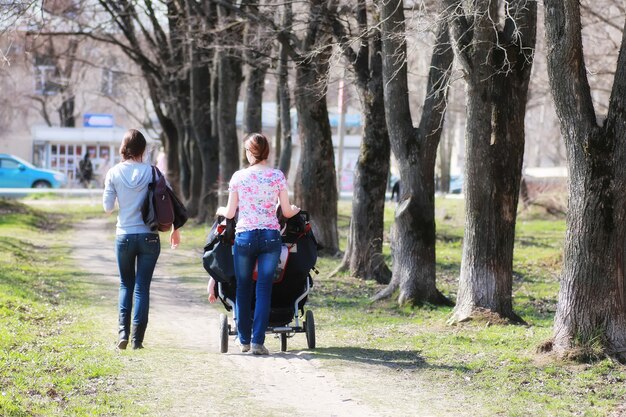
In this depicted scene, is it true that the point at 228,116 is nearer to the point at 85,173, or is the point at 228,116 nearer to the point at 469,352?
the point at 469,352

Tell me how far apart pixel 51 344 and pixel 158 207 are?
1775 millimetres

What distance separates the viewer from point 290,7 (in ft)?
58.7

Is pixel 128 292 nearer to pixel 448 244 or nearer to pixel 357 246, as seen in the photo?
pixel 357 246

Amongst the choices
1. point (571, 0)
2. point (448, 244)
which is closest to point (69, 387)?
point (571, 0)

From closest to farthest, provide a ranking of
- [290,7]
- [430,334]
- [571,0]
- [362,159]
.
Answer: [571,0]
[430,334]
[362,159]
[290,7]

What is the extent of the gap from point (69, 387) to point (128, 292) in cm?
200

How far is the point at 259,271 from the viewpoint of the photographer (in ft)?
30.2

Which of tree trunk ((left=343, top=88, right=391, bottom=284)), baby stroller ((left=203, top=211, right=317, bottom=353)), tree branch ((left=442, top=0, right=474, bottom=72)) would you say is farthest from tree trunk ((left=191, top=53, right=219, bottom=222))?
baby stroller ((left=203, top=211, right=317, bottom=353))

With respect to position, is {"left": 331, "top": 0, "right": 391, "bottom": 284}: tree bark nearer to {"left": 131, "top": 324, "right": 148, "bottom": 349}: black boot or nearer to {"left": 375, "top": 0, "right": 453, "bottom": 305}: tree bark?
{"left": 375, "top": 0, "right": 453, "bottom": 305}: tree bark

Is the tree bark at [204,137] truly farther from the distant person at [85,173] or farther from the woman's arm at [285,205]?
the distant person at [85,173]

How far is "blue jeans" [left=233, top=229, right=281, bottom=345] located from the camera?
358 inches

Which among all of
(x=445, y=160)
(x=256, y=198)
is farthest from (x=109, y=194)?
(x=445, y=160)

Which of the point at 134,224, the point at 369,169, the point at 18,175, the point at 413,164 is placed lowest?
the point at 18,175

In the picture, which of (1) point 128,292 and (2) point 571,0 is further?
(1) point 128,292
